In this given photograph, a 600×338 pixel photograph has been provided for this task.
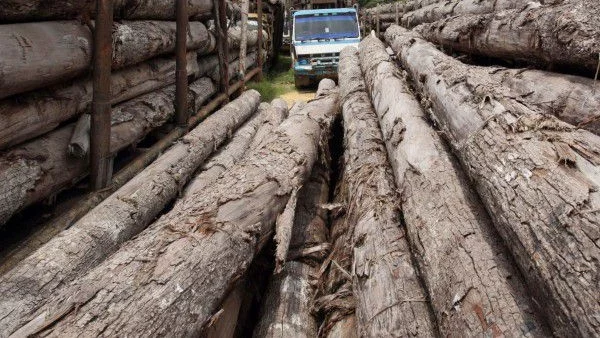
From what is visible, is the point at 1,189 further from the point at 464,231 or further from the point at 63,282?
the point at 464,231

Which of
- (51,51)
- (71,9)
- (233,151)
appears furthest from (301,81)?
(51,51)

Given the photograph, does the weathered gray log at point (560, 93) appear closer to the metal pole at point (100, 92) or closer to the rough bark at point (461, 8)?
the rough bark at point (461, 8)

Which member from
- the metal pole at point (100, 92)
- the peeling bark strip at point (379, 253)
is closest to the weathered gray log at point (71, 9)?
the metal pole at point (100, 92)

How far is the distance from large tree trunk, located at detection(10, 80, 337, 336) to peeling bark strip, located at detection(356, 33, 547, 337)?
102 cm

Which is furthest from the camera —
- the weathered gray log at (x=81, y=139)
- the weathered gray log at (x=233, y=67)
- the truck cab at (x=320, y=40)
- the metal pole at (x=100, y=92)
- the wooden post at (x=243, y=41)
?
the truck cab at (x=320, y=40)

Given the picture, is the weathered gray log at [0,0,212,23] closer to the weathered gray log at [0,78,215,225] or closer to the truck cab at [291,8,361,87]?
the weathered gray log at [0,78,215,225]

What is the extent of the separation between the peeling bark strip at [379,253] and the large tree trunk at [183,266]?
64 centimetres

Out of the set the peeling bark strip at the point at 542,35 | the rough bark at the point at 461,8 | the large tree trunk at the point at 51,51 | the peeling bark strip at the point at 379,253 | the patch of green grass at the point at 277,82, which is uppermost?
the rough bark at the point at 461,8

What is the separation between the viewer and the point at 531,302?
83.9 inches

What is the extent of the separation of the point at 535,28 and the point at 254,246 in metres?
3.43

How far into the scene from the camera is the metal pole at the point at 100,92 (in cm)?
439

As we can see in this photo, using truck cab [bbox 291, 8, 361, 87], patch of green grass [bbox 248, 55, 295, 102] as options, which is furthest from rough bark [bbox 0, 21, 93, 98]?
truck cab [bbox 291, 8, 361, 87]

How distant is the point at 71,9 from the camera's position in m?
4.40

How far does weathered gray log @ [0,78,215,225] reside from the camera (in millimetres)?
3531
